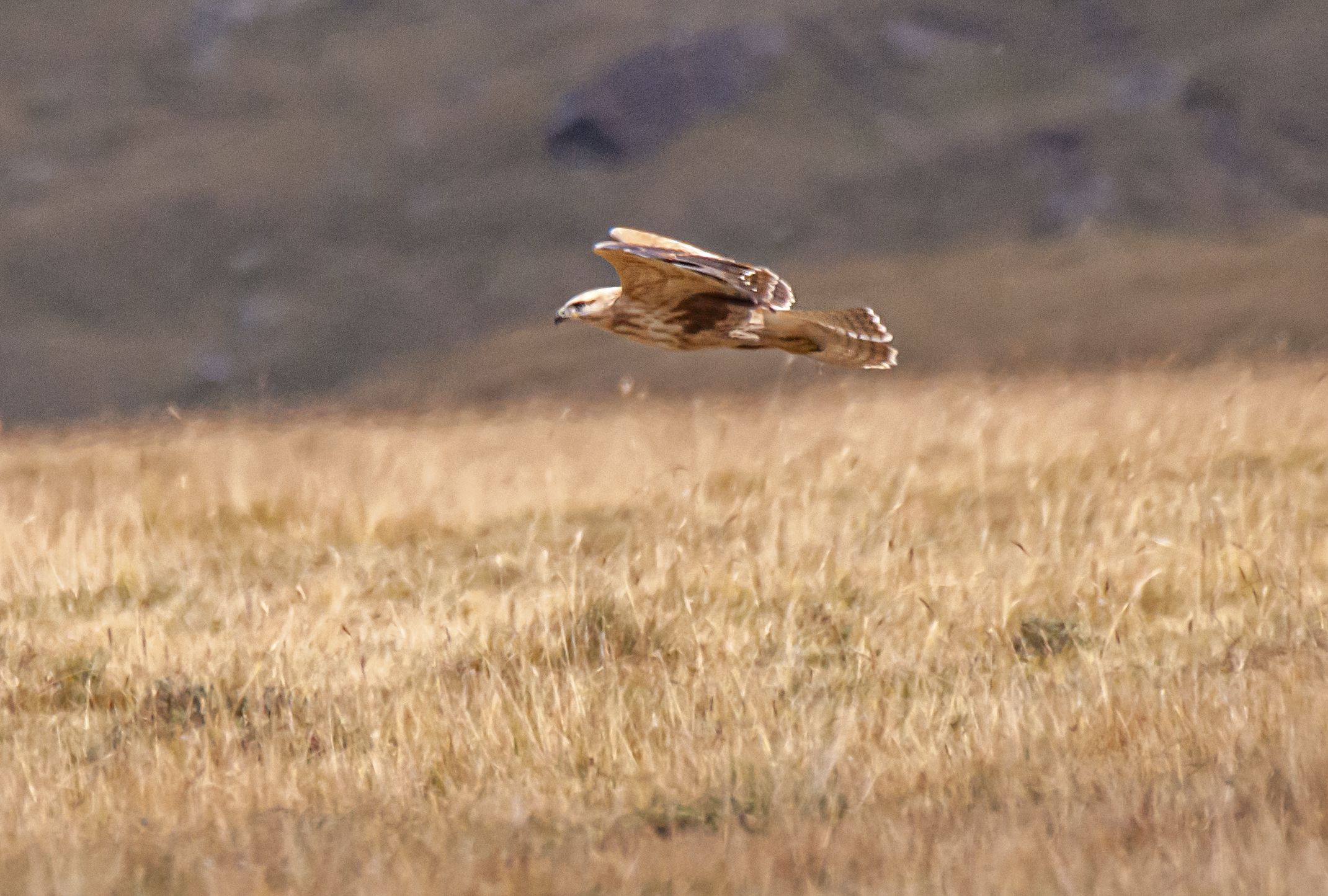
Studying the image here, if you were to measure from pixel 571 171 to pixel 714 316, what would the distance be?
309ft

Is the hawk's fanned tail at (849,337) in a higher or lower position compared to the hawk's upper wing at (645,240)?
lower

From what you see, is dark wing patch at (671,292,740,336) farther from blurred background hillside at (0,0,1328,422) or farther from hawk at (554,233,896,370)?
blurred background hillside at (0,0,1328,422)

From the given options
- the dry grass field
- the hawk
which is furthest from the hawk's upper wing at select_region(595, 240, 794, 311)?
the dry grass field

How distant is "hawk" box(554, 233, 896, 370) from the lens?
6.89 m

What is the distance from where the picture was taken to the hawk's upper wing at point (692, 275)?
20.7ft

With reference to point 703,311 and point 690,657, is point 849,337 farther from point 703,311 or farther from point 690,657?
point 690,657

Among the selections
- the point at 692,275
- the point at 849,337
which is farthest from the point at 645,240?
the point at 849,337

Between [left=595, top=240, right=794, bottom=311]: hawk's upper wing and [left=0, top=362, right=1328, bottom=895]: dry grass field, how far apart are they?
1140 millimetres

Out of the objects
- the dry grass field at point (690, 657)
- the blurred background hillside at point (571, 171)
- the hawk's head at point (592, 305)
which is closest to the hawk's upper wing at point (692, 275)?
the hawk's head at point (592, 305)

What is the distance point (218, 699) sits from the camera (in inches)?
232

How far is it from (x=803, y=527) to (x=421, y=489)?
3111 mm

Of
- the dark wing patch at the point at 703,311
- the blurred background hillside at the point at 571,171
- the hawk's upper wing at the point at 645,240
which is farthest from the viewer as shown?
the blurred background hillside at the point at 571,171

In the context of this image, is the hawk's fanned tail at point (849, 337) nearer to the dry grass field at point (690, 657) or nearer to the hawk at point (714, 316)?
the hawk at point (714, 316)

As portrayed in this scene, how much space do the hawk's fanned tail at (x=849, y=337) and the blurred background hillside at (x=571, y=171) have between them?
186 ft
